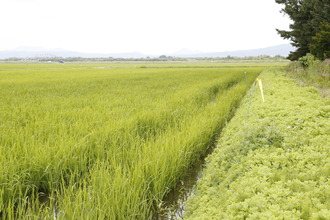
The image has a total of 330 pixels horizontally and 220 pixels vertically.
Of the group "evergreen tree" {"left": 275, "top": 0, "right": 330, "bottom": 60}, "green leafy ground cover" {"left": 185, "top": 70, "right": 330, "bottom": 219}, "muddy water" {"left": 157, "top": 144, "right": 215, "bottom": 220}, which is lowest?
"muddy water" {"left": 157, "top": 144, "right": 215, "bottom": 220}

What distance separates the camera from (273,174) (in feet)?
6.69

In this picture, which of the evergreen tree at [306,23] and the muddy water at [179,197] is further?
the evergreen tree at [306,23]

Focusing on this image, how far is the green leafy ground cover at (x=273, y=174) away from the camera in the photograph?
5.29ft

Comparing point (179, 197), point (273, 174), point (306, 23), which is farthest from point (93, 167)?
point (306, 23)

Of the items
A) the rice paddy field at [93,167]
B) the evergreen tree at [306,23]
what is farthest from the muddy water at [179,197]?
the evergreen tree at [306,23]

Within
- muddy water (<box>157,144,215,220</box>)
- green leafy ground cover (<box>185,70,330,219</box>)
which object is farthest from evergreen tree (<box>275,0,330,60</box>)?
muddy water (<box>157,144,215,220</box>)

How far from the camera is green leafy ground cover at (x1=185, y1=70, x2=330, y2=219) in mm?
1613

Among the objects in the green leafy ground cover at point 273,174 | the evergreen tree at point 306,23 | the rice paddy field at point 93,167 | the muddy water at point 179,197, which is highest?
the evergreen tree at point 306,23

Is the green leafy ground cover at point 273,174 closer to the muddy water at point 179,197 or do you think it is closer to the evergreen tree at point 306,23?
the muddy water at point 179,197

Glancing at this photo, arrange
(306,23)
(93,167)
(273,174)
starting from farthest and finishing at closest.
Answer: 1. (306,23)
2. (93,167)
3. (273,174)

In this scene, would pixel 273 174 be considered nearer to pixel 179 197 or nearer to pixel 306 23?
pixel 179 197

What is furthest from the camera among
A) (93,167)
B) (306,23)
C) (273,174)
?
(306,23)

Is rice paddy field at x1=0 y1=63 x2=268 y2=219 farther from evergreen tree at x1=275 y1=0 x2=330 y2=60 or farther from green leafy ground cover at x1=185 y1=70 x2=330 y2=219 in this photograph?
evergreen tree at x1=275 y1=0 x2=330 y2=60

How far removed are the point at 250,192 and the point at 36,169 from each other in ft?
7.23
